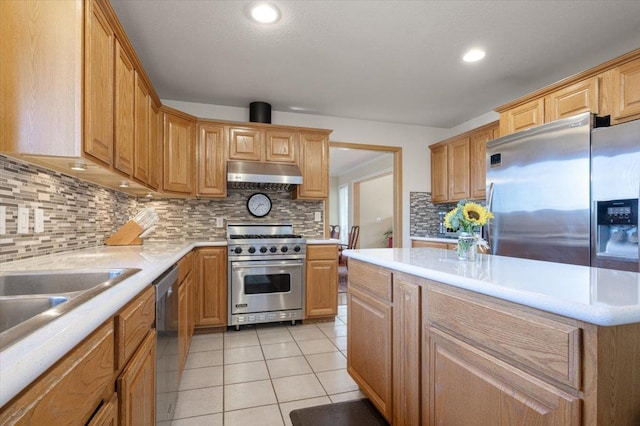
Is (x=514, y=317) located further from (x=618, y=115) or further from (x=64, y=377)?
(x=618, y=115)

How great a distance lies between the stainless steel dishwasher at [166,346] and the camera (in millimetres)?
1429

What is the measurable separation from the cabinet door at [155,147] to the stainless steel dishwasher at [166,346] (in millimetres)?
1321

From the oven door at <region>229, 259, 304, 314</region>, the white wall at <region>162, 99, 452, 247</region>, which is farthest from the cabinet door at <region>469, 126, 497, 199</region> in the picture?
the oven door at <region>229, 259, 304, 314</region>

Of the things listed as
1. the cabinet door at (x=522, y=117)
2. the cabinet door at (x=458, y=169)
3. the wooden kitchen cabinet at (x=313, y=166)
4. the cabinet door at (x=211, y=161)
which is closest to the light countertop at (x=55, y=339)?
the cabinet door at (x=211, y=161)

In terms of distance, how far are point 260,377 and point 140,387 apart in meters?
1.30

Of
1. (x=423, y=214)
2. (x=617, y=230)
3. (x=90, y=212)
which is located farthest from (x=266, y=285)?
(x=617, y=230)

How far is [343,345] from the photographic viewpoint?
2.90 meters

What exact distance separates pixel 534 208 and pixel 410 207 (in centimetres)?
185

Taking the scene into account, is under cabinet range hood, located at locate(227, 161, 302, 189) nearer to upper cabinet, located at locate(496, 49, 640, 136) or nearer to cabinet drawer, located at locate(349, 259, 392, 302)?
cabinet drawer, located at locate(349, 259, 392, 302)

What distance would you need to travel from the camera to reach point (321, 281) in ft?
11.6

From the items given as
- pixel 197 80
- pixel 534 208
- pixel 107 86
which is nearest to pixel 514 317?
pixel 107 86

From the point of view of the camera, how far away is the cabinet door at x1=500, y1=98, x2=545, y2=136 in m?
2.89

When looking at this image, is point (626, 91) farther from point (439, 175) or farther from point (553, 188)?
point (439, 175)

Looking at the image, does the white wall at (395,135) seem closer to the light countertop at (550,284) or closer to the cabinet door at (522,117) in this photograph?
the cabinet door at (522,117)
